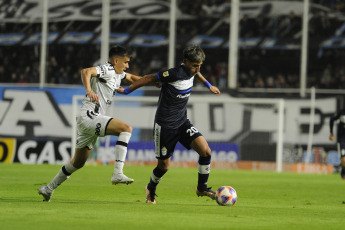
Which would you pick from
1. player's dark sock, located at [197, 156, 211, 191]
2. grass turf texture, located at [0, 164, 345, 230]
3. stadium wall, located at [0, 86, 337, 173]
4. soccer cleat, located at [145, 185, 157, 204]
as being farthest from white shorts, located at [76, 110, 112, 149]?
stadium wall, located at [0, 86, 337, 173]

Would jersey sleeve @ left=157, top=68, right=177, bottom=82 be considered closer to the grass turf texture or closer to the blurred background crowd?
the grass turf texture

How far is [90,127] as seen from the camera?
11.4 meters

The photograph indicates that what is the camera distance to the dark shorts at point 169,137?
38.1 feet

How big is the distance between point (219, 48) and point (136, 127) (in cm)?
524

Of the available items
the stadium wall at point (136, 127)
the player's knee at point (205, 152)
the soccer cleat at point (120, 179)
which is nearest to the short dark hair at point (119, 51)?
the player's knee at point (205, 152)

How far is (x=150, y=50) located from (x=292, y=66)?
5.44 meters

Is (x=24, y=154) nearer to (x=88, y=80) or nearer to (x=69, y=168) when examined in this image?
(x=69, y=168)

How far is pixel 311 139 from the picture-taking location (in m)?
28.0

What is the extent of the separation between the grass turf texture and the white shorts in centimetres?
87

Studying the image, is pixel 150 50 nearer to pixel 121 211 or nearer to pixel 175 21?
pixel 175 21

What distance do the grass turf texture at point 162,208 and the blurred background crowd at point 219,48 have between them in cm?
1263

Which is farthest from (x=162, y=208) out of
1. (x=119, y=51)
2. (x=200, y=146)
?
(x=119, y=51)

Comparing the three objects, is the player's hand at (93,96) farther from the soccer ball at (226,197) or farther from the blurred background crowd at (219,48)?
the blurred background crowd at (219,48)

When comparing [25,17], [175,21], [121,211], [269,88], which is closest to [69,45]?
[25,17]
